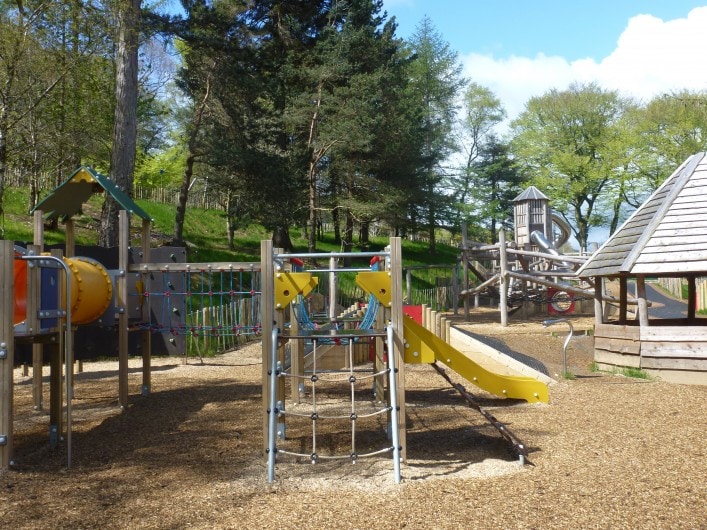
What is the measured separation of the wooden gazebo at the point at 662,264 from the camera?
9.67 m

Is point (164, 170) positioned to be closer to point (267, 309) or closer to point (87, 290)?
point (87, 290)

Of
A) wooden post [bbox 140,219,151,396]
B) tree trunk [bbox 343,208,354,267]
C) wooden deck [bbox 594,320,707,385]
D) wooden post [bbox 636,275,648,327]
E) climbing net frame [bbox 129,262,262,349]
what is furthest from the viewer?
tree trunk [bbox 343,208,354,267]

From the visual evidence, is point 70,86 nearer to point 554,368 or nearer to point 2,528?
point 554,368

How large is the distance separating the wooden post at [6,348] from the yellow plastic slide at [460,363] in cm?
326

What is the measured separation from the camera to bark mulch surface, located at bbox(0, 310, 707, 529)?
418 cm

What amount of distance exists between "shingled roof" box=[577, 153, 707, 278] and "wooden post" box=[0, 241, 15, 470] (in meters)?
8.23

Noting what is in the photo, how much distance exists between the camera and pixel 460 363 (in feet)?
21.2

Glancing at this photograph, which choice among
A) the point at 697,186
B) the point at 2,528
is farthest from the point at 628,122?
the point at 2,528

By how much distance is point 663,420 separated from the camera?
691cm

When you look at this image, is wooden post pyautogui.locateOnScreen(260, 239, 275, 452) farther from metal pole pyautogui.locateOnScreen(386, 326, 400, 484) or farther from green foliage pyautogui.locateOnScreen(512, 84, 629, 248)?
green foliage pyautogui.locateOnScreen(512, 84, 629, 248)

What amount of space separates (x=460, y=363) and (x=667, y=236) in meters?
5.61

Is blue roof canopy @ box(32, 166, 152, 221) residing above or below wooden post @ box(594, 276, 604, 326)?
above

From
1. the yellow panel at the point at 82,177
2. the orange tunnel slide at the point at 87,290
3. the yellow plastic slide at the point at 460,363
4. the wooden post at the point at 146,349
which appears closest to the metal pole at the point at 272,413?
the yellow plastic slide at the point at 460,363

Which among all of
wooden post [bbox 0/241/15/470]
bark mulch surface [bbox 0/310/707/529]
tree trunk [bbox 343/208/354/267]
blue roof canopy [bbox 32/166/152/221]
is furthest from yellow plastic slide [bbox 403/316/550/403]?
tree trunk [bbox 343/208/354/267]
